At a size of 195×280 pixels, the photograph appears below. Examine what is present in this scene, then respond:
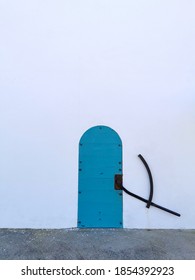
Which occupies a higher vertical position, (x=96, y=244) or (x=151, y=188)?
(x=151, y=188)

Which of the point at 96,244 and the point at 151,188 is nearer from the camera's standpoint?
the point at 96,244

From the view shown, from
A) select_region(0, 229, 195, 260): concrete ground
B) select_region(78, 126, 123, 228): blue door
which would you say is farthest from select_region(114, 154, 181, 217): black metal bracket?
select_region(0, 229, 195, 260): concrete ground

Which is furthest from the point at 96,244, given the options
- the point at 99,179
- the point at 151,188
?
the point at 151,188

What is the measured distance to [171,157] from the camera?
132 inches

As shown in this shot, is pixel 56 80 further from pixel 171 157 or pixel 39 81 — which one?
pixel 171 157

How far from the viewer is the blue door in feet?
10.8

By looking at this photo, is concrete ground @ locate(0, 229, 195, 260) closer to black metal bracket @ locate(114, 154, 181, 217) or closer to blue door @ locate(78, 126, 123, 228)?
blue door @ locate(78, 126, 123, 228)

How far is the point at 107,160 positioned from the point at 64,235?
1.10 m

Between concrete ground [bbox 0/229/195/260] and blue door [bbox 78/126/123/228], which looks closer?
concrete ground [bbox 0/229/195/260]

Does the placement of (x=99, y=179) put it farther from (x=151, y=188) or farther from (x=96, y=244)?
(x=96, y=244)

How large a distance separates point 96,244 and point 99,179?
2.73 feet

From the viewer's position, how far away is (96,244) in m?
2.85

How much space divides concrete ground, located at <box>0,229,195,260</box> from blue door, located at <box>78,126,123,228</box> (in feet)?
0.54
